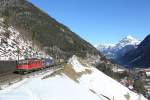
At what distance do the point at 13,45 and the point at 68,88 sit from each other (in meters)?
91.5

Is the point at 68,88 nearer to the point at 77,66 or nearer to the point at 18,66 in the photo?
the point at 77,66

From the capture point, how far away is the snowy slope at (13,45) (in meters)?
107

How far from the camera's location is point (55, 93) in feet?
87.9

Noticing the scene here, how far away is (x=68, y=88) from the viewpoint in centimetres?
3153

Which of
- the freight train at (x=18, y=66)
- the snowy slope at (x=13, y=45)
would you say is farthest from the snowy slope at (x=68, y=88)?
the snowy slope at (x=13, y=45)

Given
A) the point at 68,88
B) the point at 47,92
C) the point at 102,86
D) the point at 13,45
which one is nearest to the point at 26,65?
the point at 102,86

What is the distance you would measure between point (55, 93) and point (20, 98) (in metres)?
5.09

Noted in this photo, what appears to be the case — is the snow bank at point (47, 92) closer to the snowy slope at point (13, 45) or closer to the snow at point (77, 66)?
the snow at point (77, 66)

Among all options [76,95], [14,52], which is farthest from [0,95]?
[14,52]

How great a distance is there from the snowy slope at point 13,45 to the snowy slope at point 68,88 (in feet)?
192

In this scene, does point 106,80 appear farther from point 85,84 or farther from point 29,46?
point 29,46

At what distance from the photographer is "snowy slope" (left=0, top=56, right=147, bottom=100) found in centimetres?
2436

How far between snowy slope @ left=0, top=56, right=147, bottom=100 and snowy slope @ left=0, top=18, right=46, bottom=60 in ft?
192

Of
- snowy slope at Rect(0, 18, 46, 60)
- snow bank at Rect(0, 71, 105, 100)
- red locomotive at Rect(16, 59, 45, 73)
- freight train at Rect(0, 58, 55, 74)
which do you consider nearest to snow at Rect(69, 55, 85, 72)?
snow bank at Rect(0, 71, 105, 100)
